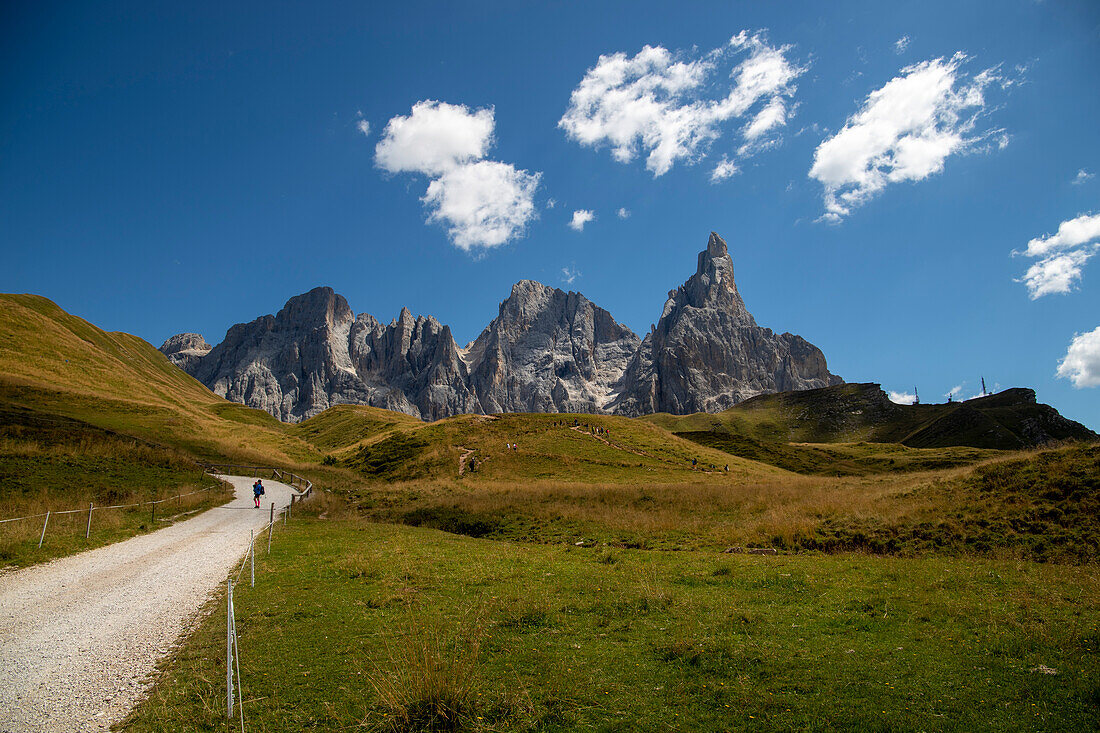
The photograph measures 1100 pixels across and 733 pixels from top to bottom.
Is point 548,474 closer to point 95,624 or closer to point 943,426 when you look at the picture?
point 95,624

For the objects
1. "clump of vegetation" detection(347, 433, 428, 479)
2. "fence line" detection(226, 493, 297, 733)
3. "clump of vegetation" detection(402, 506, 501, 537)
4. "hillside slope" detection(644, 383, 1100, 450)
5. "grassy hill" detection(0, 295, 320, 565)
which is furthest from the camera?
"hillside slope" detection(644, 383, 1100, 450)

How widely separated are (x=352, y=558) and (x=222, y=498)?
83.9ft

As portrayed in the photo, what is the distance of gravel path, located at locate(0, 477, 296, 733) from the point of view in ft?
26.1

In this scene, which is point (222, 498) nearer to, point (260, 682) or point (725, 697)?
point (260, 682)

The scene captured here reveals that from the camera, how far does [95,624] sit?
11594 millimetres

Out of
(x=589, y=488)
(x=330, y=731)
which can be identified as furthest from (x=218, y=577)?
(x=589, y=488)

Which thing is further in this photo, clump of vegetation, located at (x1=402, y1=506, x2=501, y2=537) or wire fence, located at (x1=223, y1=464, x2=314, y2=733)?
clump of vegetation, located at (x1=402, y1=506, x2=501, y2=537)

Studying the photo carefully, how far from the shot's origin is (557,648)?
973cm

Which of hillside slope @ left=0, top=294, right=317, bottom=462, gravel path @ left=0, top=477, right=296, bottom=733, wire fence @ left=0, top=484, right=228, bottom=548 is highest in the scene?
hillside slope @ left=0, top=294, right=317, bottom=462

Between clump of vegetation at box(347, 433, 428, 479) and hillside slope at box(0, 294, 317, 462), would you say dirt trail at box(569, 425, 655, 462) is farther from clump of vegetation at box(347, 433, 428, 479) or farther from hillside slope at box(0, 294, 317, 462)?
hillside slope at box(0, 294, 317, 462)

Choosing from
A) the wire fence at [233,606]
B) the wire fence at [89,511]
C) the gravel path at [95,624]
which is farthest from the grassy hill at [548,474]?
the gravel path at [95,624]

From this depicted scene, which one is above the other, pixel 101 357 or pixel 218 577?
pixel 101 357

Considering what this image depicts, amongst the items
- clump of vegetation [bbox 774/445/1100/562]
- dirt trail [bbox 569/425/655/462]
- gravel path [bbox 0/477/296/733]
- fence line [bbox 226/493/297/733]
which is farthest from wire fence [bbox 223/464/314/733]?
dirt trail [bbox 569/425/655/462]

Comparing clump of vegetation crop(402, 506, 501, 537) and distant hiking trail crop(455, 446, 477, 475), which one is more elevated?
distant hiking trail crop(455, 446, 477, 475)
